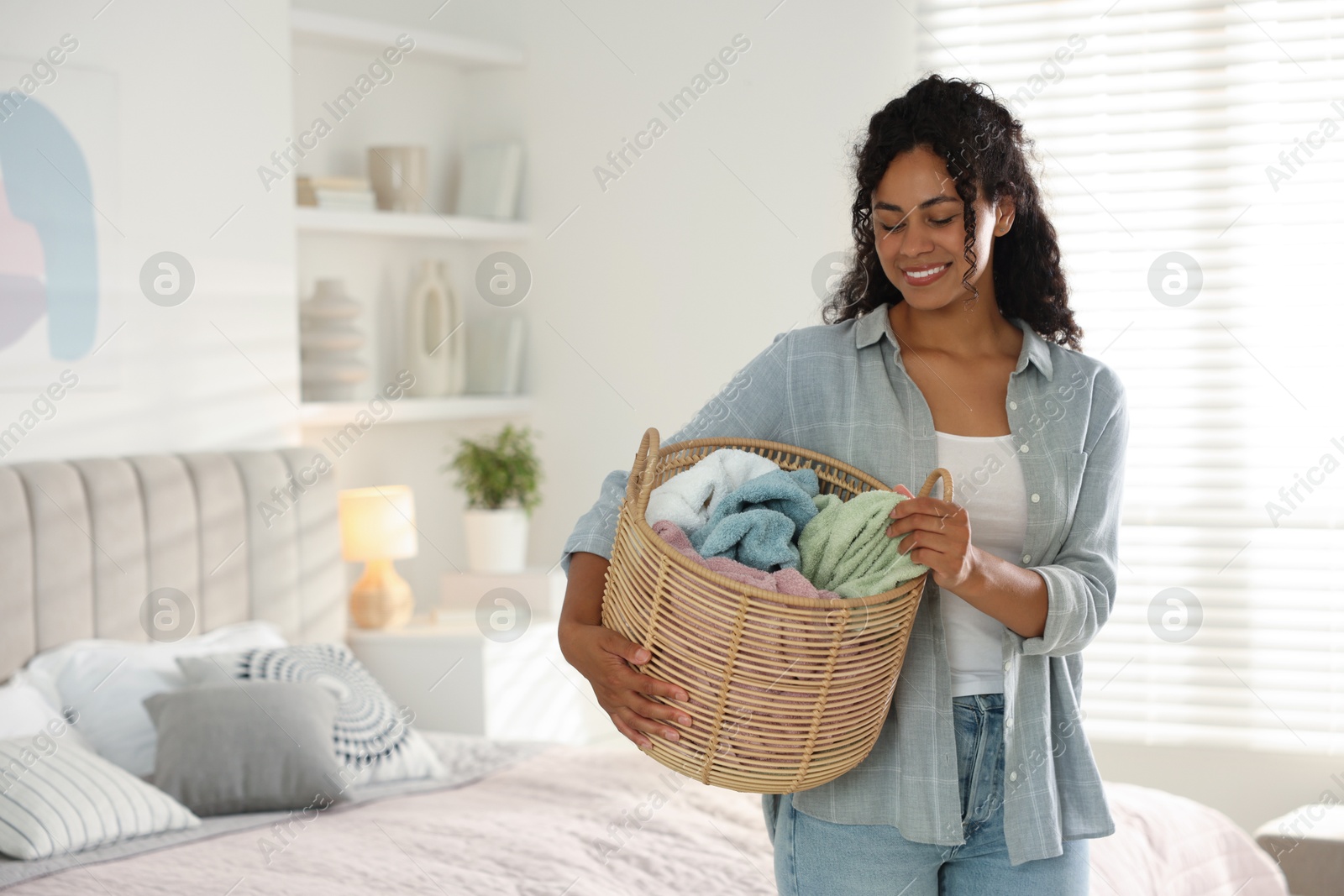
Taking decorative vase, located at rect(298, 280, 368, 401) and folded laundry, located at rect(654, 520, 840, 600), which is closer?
A: folded laundry, located at rect(654, 520, 840, 600)

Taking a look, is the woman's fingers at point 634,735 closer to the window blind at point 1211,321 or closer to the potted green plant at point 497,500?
the window blind at point 1211,321

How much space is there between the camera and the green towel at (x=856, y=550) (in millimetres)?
1234

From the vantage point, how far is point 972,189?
1.41 meters

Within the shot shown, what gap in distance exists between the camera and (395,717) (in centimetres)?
301

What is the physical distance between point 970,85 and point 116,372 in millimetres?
2364

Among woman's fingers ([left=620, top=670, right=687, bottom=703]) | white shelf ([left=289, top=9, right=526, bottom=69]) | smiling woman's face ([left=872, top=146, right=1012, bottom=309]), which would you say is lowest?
woman's fingers ([left=620, top=670, right=687, bottom=703])

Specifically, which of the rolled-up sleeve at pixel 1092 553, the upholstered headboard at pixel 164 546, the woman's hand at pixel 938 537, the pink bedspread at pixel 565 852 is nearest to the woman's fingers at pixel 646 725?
the woman's hand at pixel 938 537

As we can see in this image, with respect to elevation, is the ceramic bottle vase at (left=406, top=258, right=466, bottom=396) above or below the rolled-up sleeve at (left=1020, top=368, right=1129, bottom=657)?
above

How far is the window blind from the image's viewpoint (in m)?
3.53

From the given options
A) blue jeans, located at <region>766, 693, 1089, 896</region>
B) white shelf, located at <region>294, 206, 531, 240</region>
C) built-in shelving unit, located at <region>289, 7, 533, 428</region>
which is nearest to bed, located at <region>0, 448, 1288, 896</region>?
built-in shelving unit, located at <region>289, 7, 533, 428</region>

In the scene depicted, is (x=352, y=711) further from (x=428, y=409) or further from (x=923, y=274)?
(x=923, y=274)

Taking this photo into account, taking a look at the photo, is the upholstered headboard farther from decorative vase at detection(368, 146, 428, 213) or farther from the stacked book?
decorative vase at detection(368, 146, 428, 213)

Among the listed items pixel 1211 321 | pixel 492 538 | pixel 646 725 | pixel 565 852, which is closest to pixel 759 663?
pixel 646 725

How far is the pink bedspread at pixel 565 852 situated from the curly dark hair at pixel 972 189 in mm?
1055
